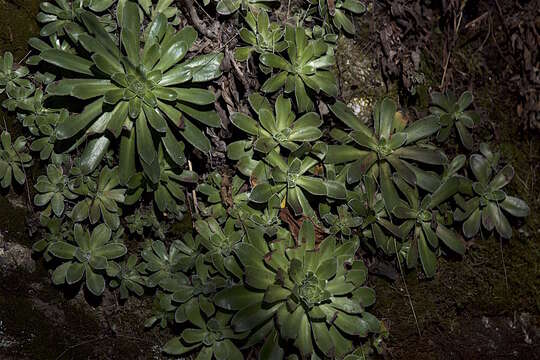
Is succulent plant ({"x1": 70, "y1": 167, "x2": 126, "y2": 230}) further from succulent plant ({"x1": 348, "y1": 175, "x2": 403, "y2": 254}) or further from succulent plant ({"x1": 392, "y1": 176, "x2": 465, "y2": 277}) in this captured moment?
succulent plant ({"x1": 392, "y1": 176, "x2": 465, "y2": 277})

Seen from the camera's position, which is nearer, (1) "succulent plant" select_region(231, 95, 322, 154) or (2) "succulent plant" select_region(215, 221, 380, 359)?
(2) "succulent plant" select_region(215, 221, 380, 359)

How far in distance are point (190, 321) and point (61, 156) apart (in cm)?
124

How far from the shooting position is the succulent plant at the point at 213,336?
3062 mm

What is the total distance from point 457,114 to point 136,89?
6.47 feet

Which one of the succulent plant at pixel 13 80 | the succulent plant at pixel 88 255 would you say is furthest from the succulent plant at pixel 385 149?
the succulent plant at pixel 13 80

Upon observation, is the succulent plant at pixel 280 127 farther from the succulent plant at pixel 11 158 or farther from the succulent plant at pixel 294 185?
the succulent plant at pixel 11 158

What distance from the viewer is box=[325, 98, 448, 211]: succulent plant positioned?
315 cm

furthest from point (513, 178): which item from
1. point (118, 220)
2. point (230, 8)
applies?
point (118, 220)

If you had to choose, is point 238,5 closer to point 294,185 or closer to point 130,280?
point 294,185

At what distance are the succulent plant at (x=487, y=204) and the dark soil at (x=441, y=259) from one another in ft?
0.37

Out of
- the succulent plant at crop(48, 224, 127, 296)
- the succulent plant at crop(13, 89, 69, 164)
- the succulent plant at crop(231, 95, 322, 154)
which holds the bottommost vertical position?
the succulent plant at crop(48, 224, 127, 296)

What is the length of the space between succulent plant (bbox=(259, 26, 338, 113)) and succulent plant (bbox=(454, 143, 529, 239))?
1065 mm

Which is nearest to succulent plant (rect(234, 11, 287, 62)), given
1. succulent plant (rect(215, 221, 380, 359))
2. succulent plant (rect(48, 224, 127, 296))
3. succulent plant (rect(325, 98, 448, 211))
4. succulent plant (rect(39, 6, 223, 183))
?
succulent plant (rect(39, 6, 223, 183))

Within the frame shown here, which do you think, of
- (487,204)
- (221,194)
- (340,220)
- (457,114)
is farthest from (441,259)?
(221,194)
